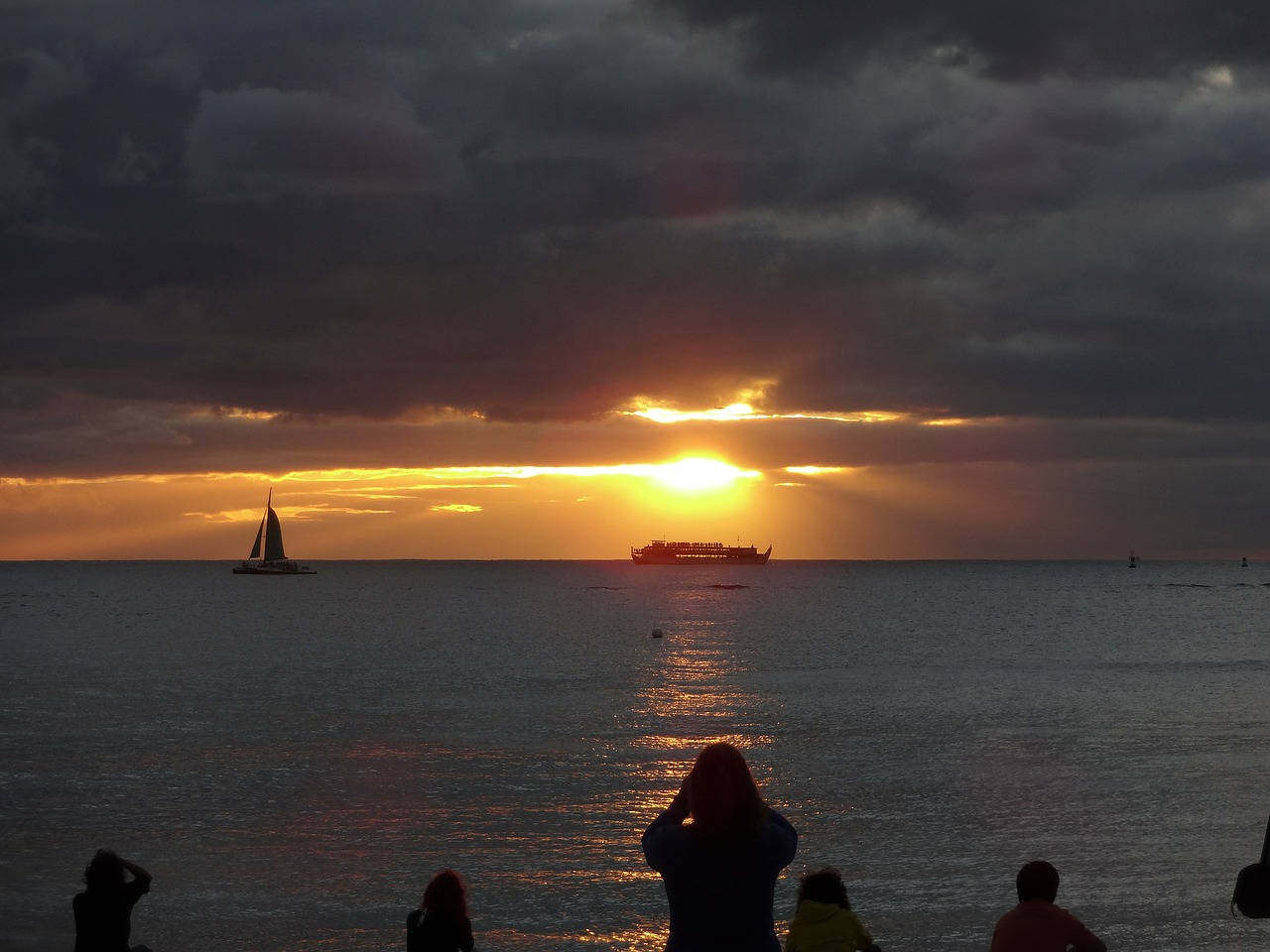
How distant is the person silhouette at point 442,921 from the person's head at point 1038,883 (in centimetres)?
420

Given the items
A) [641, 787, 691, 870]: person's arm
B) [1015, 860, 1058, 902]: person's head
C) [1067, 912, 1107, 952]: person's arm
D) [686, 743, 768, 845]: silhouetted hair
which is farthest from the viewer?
[1015, 860, 1058, 902]: person's head

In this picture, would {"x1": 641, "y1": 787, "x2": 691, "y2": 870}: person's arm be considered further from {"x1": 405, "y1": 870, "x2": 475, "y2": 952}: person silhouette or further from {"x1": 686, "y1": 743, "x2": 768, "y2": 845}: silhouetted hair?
{"x1": 405, "y1": 870, "x2": 475, "y2": 952}: person silhouette

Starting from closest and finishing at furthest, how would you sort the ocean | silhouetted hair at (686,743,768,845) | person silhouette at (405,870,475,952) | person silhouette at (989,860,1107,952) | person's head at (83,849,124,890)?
silhouetted hair at (686,743,768,845)
person silhouette at (989,860,1107,952)
person silhouette at (405,870,475,952)
person's head at (83,849,124,890)
the ocean

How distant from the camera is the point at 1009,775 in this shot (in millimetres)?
Result: 31984

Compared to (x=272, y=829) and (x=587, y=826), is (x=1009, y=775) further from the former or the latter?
(x=272, y=829)

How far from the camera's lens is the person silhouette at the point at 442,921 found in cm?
994

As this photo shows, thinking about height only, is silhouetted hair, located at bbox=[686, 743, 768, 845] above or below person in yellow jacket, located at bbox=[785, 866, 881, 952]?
above

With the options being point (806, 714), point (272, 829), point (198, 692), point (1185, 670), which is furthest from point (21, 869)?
point (1185, 670)

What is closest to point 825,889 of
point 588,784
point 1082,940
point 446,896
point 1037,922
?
point 1037,922

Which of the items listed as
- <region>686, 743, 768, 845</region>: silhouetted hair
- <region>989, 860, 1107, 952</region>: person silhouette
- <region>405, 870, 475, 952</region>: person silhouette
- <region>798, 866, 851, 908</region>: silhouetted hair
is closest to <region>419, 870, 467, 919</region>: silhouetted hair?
<region>405, 870, 475, 952</region>: person silhouette

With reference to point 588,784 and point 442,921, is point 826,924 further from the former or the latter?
point 588,784

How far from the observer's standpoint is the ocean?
1919cm

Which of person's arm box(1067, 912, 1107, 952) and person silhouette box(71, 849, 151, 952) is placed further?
person silhouette box(71, 849, 151, 952)

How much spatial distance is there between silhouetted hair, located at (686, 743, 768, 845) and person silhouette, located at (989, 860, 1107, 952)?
11.5ft
